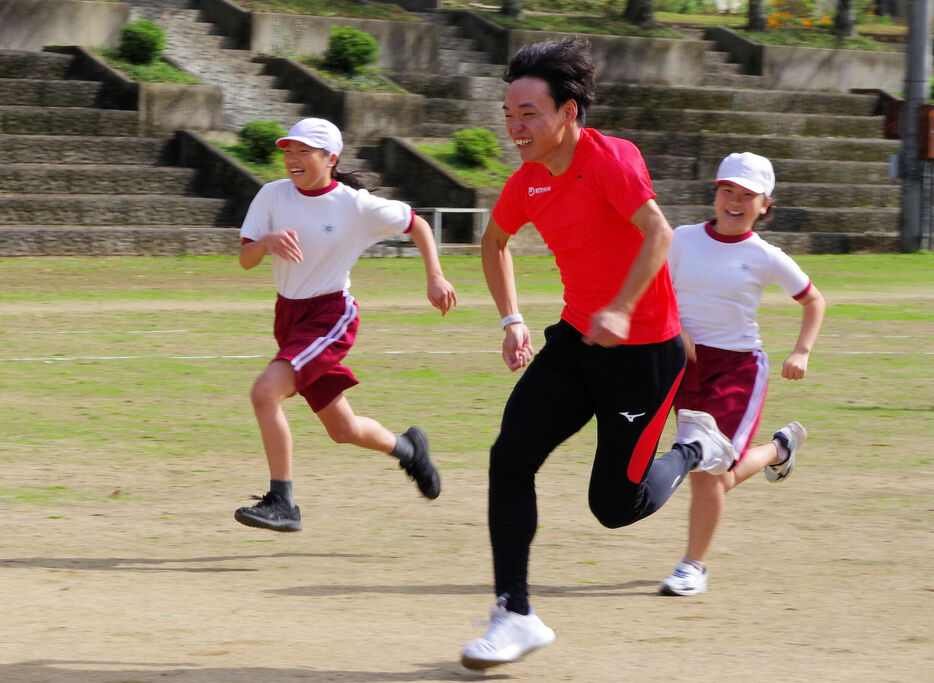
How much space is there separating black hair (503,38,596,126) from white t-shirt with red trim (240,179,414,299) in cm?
181

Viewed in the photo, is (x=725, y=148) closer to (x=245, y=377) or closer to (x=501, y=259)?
(x=245, y=377)

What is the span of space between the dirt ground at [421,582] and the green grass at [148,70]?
Result: 20979 mm

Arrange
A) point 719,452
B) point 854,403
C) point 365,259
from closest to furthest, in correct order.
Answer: point 719,452 < point 854,403 < point 365,259

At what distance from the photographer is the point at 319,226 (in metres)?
6.52

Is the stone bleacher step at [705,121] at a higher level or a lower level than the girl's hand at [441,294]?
lower

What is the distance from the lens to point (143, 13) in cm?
3200

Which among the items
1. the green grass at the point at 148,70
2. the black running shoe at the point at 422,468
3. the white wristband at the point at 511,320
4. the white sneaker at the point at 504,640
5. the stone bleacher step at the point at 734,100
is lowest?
the stone bleacher step at the point at 734,100

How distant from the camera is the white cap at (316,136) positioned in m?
6.50

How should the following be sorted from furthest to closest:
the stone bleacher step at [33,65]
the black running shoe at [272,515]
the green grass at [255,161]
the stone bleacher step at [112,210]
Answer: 1. the stone bleacher step at [33,65]
2. the green grass at [255,161]
3. the stone bleacher step at [112,210]
4. the black running shoe at [272,515]

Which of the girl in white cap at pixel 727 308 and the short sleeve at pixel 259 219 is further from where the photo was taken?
the short sleeve at pixel 259 219

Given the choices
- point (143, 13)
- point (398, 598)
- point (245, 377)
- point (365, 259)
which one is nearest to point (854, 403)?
point (245, 377)

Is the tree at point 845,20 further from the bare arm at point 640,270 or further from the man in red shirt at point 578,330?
the bare arm at point 640,270

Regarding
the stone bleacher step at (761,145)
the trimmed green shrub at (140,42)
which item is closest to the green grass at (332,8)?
the trimmed green shrub at (140,42)

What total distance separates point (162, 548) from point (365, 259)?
57.3ft
